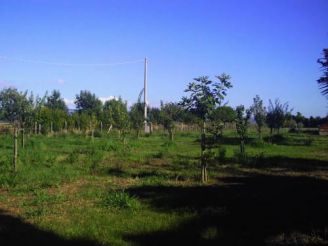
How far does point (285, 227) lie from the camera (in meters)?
8.38

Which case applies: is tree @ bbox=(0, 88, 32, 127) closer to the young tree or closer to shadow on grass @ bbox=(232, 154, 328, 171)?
the young tree

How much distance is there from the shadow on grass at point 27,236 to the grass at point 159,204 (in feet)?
0.05

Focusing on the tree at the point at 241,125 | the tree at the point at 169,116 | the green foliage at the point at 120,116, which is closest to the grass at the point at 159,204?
the tree at the point at 241,125

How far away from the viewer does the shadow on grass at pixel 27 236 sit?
307 inches

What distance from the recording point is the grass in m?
8.10

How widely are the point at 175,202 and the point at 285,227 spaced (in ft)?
10.4

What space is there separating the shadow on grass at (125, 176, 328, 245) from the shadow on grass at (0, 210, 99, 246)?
983 millimetres

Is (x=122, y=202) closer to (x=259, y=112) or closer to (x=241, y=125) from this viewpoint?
(x=241, y=125)

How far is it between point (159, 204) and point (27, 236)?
11.1ft

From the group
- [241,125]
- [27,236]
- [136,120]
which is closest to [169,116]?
[136,120]

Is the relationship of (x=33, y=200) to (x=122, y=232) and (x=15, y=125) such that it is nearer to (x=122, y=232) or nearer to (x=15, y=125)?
(x=122, y=232)

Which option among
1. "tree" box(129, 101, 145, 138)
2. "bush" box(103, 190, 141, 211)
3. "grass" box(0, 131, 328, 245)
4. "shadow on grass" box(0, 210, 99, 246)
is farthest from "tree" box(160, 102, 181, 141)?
"shadow on grass" box(0, 210, 99, 246)

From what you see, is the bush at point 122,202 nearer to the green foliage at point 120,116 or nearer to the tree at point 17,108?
the tree at point 17,108

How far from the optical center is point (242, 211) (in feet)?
32.2
